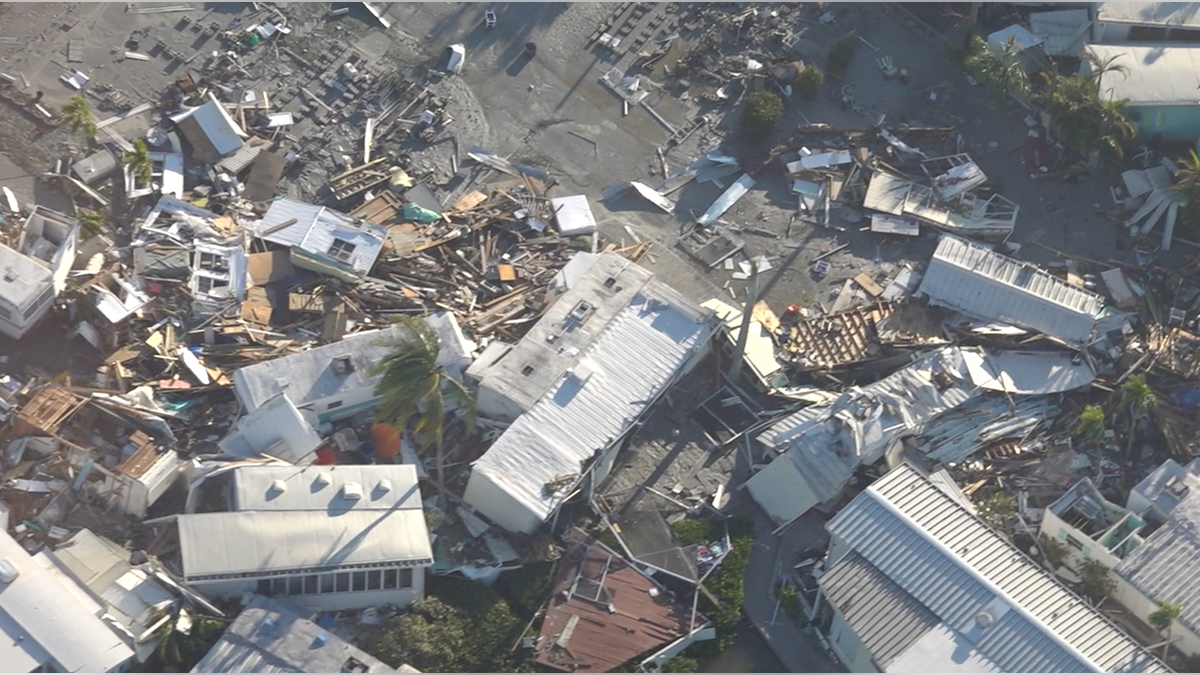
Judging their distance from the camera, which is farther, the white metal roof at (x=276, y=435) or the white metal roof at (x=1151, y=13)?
the white metal roof at (x=1151, y=13)

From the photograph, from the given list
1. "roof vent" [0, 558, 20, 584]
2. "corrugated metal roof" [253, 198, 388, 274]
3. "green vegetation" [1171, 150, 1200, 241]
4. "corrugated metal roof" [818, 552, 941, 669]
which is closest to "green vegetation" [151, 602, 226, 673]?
"roof vent" [0, 558, 20, 584]

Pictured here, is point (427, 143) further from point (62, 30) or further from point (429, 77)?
point (62, 30)

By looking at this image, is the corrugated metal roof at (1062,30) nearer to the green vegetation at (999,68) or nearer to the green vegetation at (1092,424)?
the green vegetation at (999,68)

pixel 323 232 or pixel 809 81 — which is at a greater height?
pixel 809 81

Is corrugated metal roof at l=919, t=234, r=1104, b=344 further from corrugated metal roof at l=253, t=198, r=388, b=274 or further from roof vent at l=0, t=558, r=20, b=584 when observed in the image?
roof vent at l=0, t=558, r=20, b=584

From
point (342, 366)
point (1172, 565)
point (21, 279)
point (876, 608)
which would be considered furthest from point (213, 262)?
point (1172, 565)

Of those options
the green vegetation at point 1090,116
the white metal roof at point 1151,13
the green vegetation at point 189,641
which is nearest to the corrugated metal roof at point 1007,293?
the green vegetation at point 1090,116

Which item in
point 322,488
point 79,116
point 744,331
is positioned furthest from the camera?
point 79,116

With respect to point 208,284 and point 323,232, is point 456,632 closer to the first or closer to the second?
point 208,284
